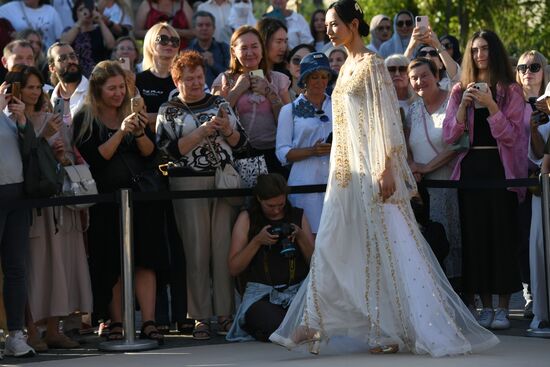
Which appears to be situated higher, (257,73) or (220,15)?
(220,15)

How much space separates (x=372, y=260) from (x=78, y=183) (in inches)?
92.5

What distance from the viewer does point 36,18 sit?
15.3 m

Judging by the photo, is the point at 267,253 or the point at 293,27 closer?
the point at 267,253

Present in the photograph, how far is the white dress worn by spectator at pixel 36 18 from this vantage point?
1522 centimetres

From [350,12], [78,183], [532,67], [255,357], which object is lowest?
[255,357]

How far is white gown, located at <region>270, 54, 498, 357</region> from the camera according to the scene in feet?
30.7

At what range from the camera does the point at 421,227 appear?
11102 mm

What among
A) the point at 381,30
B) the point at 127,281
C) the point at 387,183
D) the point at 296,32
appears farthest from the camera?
the point at 296,32

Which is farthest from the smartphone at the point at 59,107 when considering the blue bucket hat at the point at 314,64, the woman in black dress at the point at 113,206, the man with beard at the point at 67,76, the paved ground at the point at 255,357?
the blue bucket hat at the point at 314,64

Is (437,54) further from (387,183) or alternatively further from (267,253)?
(387,183)

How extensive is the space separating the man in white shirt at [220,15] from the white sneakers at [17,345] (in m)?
6.77

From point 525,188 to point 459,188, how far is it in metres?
0.54

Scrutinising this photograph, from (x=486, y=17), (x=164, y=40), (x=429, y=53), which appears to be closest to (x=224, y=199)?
(x=164, y=40)

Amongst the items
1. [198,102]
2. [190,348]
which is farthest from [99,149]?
[190,348]
